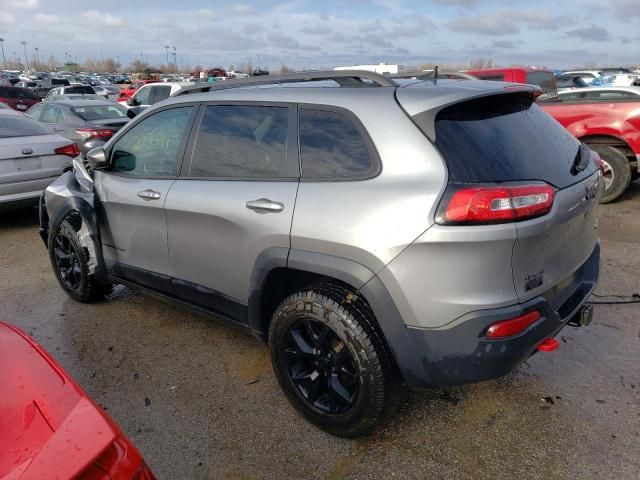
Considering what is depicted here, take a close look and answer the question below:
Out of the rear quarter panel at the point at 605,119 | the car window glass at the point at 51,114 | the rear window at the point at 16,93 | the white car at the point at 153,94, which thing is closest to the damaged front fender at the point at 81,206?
the rear quarter panel at the point at 605,119

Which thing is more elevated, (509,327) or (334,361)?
(509,327)

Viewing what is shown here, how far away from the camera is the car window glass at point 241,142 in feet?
8.95

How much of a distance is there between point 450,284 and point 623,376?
1.71 m

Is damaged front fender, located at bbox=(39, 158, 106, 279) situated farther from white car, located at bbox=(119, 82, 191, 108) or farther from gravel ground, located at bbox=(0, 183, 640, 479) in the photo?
white car, located at bbox=(119, 82, 191, 108)

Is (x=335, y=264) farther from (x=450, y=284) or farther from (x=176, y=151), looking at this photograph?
(x=176, y=151)

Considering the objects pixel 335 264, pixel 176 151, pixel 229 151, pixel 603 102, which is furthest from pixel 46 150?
pixel 603 102

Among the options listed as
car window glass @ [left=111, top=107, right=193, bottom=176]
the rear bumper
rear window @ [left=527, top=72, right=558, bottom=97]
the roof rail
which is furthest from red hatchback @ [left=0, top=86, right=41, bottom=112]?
the rear bumper

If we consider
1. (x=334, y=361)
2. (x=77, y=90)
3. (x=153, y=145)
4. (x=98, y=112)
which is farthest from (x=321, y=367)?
(x=77, y=90)

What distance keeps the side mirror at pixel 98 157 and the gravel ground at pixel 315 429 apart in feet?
4.03

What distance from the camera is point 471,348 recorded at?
2145mm

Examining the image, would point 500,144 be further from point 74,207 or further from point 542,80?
point 542,80

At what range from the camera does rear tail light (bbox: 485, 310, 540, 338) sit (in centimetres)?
210

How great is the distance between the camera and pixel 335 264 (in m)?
2.35

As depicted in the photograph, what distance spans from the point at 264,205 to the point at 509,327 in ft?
4.29
